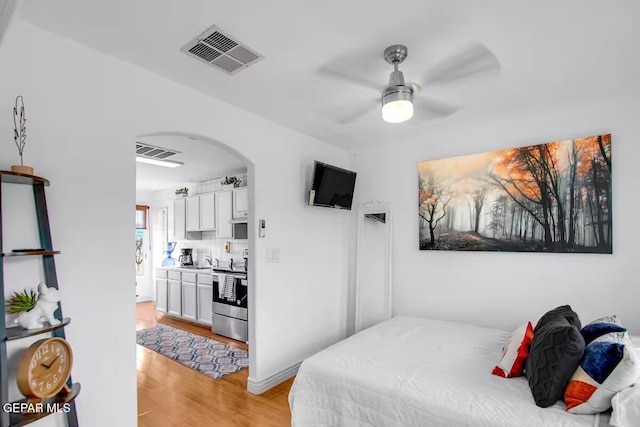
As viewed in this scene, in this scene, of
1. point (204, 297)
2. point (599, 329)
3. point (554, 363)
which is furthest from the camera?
point (204, 297)

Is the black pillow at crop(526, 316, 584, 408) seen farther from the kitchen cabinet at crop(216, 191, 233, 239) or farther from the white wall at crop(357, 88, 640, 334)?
the kitchen cabinet at crop(216, 191, 233, 239)

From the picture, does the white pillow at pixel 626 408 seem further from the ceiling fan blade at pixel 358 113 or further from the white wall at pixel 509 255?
the ceiling fan blade at pixel 358 113

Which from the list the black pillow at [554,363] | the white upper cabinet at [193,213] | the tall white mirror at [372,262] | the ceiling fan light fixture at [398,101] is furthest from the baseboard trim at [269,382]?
the white upper cabinet at [193,213]

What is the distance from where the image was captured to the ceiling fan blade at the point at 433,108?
8.93 ft

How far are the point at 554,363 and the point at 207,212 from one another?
5.21 metres

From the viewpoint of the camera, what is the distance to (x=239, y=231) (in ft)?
17.0

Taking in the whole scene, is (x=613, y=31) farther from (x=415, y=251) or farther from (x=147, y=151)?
(x=147, y=151)

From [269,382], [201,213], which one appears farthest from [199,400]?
[201,213]

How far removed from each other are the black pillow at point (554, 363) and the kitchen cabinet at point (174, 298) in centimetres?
530

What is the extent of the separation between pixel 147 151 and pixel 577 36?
166 inches

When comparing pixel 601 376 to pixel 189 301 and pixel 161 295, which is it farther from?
pixel 161 295

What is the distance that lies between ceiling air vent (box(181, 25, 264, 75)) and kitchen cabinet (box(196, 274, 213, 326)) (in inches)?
147

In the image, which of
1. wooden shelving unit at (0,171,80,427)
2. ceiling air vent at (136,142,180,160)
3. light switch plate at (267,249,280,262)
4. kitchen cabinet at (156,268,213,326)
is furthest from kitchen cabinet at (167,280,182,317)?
wooden shelving unit at (0,171,80,427)

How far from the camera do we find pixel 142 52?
1.99 metres
